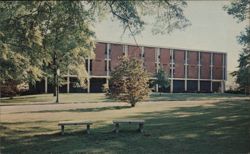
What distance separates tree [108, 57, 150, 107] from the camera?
123 feet

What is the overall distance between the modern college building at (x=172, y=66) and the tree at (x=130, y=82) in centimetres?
3492

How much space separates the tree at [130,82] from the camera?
37.4 meters

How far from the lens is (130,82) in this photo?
37.3 metres

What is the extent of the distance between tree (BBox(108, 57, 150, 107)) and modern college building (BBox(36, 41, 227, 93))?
3492cm

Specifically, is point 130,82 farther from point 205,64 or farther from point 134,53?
point 205,64

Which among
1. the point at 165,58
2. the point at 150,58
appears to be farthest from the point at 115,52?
the point at 165,58

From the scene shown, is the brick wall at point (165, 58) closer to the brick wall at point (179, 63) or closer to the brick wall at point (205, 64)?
the brick wall at point (179, 63)

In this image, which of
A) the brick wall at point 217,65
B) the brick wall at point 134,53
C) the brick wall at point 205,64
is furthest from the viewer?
the brick wall at point 217,65

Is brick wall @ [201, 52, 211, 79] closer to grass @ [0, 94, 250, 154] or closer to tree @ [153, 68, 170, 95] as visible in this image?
tree @ [153, 68, 170, 95]

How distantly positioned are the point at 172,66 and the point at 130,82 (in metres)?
48.4

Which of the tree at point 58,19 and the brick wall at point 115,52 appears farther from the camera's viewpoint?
the brick wall at point 115,52

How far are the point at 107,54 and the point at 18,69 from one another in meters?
50.0

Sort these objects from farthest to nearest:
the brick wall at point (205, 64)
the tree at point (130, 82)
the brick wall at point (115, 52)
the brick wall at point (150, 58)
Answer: the brick wall at point (205, 64) < the brick wall at point (150, 58) < the brick wall at point (115, 52) < the tree at point (130, 82)

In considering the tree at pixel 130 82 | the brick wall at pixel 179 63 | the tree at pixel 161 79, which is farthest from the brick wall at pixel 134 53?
the brick wall at pixel 179 63
